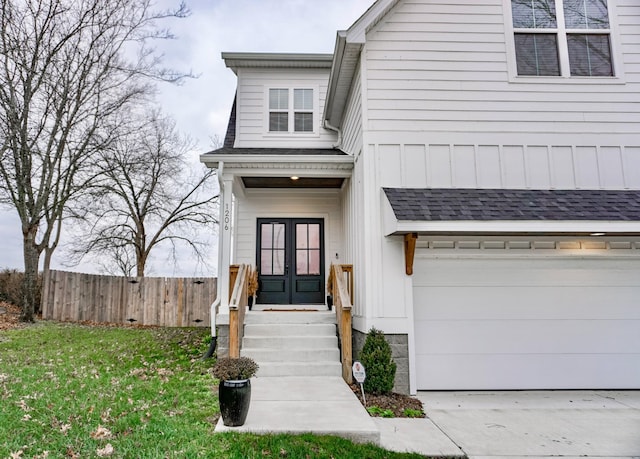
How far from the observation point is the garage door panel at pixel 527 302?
5.95m

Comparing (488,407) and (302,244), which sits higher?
(302,244)

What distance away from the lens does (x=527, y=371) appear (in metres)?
5.89

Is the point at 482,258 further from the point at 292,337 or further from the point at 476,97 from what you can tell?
the point at 292,337

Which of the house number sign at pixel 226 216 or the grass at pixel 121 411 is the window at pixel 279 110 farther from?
the grass at pixel 121 411

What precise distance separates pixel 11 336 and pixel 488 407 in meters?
10.3

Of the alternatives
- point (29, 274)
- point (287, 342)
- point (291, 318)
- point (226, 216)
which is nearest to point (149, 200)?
point (29, 274)

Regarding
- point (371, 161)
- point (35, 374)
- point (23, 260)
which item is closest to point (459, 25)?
point (371, 161)

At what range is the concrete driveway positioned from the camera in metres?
3.66

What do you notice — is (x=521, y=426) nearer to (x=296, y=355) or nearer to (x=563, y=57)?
(x=296, y=355)

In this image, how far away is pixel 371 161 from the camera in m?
6.09

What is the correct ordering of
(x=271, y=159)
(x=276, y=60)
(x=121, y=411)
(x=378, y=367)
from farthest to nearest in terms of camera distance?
1. (x=276, y=60)
2. (x=271, y=159)
3. (x=378, y=367)
4. (x=121, y=411)

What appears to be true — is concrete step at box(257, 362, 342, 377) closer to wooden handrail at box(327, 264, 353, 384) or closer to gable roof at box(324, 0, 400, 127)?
wooden handrail at box(327, 264, 353, 384)

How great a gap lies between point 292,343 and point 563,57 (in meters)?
6.50

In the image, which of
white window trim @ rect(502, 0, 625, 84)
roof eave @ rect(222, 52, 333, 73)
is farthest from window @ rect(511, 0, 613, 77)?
roof eave @ rect(222, 52, 333, 73)
